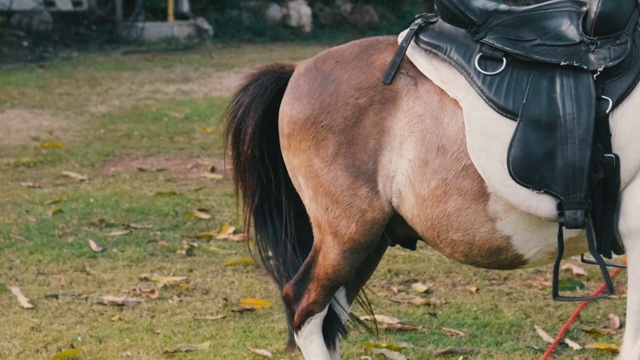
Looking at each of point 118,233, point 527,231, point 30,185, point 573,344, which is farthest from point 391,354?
point 30,185

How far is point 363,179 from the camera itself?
3312 millimetres

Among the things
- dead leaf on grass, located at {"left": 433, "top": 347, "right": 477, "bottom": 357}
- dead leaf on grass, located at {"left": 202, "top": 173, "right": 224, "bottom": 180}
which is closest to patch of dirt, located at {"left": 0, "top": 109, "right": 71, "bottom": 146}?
dead leaf on grass, located at {"left": 202, "top": 173, "right": 224, "bottom": 180}

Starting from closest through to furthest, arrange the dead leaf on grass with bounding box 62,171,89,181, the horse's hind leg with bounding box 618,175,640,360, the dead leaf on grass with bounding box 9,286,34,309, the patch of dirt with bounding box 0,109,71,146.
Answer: the horse's hind leg with bounding box 618,175,640,360
the dead leaf on grass with bounding box 9,286,34,309
the dead leaf on grass with bounding box 62,171,89,181
the patch of dirt with bounding box 0,109,71,146

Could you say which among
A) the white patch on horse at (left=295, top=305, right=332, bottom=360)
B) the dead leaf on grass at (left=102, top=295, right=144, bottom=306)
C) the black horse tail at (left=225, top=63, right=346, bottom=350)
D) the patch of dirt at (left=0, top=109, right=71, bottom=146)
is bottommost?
the patch of dirt at (left=0, top=109, right=71, bottom=146)

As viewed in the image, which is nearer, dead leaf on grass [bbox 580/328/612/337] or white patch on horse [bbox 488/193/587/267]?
white patch on horse [bbox 488/193/587/267]

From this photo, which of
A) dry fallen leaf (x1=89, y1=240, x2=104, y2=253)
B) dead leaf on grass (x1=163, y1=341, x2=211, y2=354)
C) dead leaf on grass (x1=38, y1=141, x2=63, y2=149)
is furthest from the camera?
dead leaf on grass (x1=38, y1=141, x2=63, y2=149)

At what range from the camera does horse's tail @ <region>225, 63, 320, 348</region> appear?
3.67m

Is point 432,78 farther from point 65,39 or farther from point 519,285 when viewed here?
point 65,39

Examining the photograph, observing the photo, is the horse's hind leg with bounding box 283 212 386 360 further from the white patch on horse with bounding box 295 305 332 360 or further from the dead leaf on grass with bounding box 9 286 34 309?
the dead leaf on grass with bounding box 9 286 34 309

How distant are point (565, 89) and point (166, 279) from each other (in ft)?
8.75

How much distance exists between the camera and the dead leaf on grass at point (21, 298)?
4609 millimetres

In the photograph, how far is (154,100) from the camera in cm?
1036

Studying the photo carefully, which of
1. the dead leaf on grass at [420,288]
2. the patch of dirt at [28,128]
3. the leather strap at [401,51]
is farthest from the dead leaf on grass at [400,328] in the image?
the patch of dirt at [28,128]

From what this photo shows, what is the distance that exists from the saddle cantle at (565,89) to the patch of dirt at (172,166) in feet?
14.4
